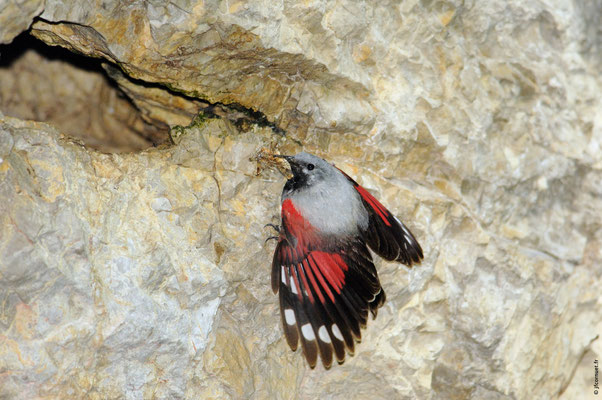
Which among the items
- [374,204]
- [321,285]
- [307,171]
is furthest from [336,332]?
[307,171]

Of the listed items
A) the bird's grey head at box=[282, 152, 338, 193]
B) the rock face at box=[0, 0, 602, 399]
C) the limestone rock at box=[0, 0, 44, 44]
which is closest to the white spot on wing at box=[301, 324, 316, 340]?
the rock face at box=[0, 0, 602, 399]

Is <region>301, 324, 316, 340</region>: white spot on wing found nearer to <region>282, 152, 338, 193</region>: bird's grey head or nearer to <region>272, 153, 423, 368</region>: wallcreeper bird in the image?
<region>272, 153, 423, 368</region>: wallcreeper bird

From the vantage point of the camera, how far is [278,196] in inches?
104

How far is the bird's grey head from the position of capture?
2.53 meters

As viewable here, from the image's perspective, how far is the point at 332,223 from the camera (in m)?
2.46

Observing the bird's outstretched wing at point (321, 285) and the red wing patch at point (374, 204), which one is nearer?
the bird's outstretched wing at point (321, 285)

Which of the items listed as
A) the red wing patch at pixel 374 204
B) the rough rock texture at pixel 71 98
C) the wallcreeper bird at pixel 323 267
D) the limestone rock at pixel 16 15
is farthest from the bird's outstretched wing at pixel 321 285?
the limestone rock at pixel 16 15

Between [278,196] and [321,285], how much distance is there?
483mm

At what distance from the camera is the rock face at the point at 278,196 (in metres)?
2.06

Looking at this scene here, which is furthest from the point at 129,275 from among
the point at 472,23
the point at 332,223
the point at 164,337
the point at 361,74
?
the point at 472,23

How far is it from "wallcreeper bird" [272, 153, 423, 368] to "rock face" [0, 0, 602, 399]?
15 cm

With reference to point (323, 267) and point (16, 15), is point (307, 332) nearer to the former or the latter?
point (323, 267)

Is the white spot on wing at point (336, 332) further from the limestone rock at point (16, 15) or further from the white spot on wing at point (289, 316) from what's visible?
the limestone rock at point (16, 15)

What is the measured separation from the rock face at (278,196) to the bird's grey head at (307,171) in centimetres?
14
